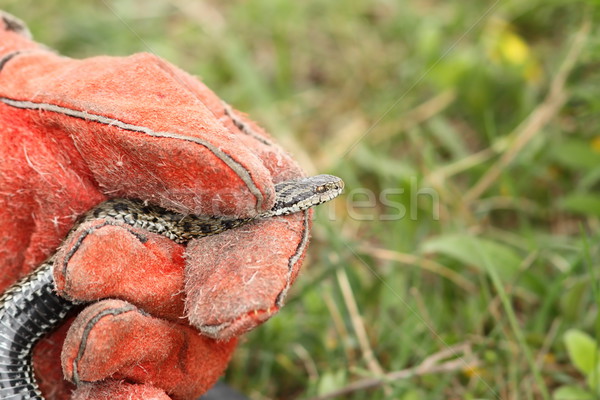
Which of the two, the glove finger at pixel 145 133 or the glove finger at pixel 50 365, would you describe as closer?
the glove finger at pixel 145 133

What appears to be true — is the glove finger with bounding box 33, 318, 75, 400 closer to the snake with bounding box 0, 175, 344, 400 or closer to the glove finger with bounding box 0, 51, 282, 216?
the snake with bounding box 0, 175, 344, 400

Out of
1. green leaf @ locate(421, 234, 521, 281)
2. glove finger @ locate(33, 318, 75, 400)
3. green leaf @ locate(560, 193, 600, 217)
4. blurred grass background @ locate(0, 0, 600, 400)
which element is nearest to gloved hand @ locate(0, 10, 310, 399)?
glove finger @ locate(33, 318, 75, 400)

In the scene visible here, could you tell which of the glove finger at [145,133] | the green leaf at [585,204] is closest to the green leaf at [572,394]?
the green leaf at [585,204]

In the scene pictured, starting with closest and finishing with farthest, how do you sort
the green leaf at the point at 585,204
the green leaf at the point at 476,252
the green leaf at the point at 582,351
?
the green leaf at the point at 582,351
the green leaf at the point at 476,252
the green leaf at the point at 585,204

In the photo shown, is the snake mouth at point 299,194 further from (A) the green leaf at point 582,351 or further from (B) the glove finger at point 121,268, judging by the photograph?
(A) the green leaf at point 582,351

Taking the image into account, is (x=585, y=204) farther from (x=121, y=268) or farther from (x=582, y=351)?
(x=121, y=268)

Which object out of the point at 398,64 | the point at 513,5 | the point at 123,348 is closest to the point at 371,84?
the point at 398,64

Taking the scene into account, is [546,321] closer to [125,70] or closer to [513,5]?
[125,70]
